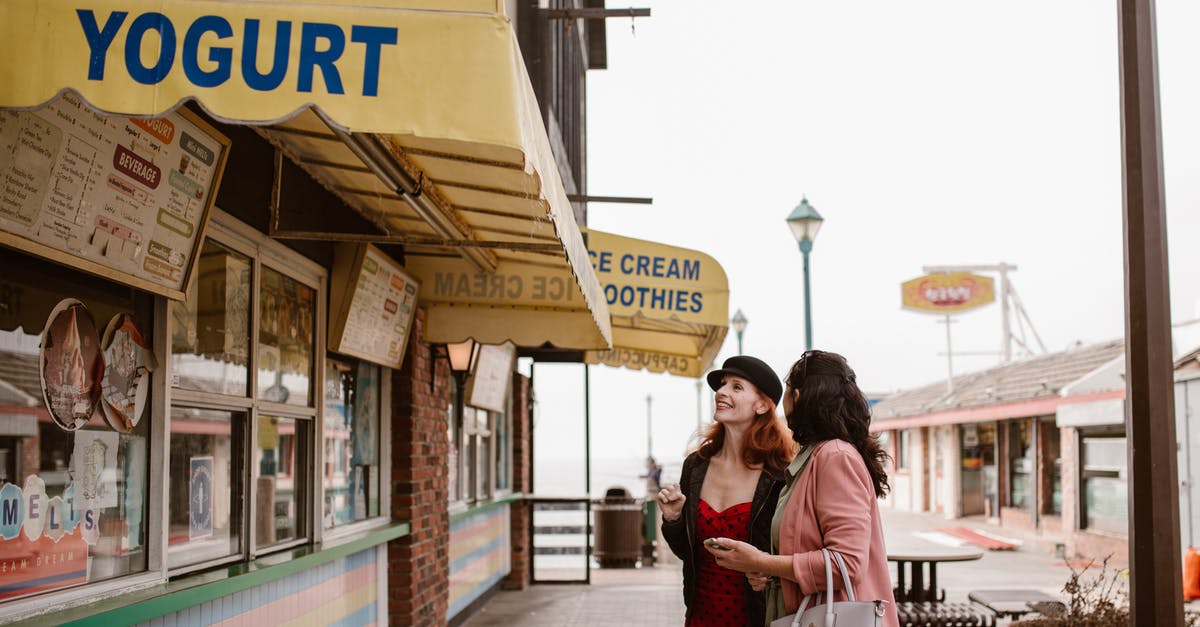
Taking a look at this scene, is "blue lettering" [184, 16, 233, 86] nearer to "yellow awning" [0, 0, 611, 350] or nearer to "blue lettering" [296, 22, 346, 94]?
"yellow awning" [0, 0, 611, 350]

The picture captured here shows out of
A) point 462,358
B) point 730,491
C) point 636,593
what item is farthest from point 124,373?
point 636,593

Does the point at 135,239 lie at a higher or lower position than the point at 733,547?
higher

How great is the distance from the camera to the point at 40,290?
3.59 meters

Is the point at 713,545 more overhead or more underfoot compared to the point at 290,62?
more underfoot

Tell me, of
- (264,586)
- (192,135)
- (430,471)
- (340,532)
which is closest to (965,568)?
(430,471)

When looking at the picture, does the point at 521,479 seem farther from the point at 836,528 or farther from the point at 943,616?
the point at 836,528

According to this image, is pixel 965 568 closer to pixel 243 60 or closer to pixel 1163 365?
pixel 1163 365

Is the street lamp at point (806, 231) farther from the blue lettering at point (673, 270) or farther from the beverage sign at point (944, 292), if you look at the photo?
the beverage sign at point (944, 292)

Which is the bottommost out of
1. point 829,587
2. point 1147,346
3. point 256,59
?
point 829,587

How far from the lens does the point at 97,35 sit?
2.60 meters

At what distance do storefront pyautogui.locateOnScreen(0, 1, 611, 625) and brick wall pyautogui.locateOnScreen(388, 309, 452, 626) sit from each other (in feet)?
0.08

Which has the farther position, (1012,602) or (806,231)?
(806,231)

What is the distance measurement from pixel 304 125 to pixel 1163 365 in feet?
12.1

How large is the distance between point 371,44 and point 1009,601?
7.85m
